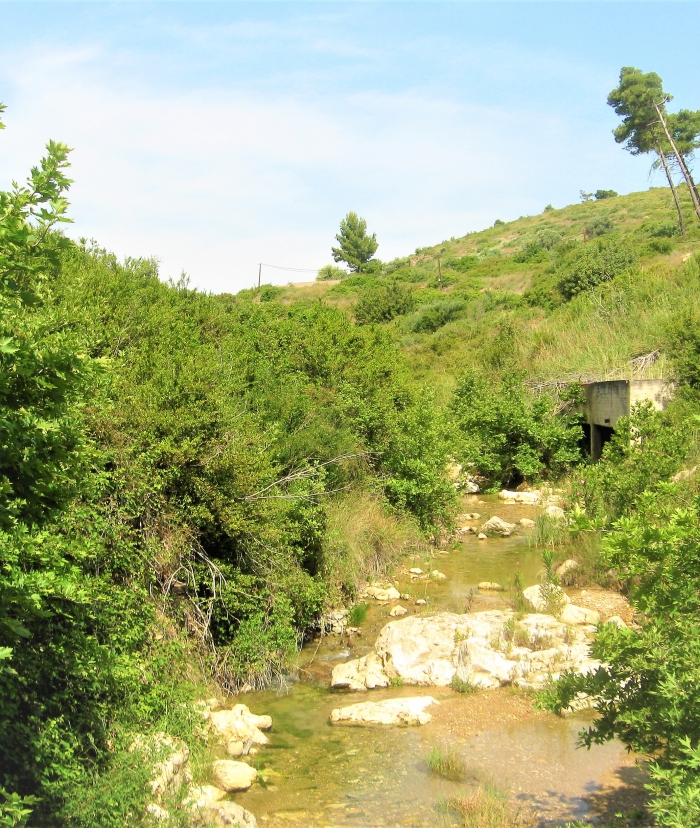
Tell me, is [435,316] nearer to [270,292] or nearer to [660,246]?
[660,246]

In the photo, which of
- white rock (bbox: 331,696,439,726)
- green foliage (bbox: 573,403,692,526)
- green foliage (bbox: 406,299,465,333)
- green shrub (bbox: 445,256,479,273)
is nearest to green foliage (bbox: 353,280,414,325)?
green foliage (bbox: 406,299,465,333)

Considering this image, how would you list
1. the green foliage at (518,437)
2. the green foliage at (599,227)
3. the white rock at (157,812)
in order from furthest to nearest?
the green foliage at (599,227), the green foliage at (518,437), the white rock at (157,812)

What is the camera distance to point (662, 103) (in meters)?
42.5

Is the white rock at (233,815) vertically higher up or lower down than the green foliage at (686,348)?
lower down

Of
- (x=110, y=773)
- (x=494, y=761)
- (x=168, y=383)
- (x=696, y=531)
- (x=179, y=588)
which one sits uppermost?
(x=168, y=383)

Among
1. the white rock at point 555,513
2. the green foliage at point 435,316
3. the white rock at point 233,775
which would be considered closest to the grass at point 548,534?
the white rock at point 555,513

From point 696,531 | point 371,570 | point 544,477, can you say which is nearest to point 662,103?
point 544,477

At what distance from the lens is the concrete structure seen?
857 inches

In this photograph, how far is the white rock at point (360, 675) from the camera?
413 inches

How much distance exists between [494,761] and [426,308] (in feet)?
146

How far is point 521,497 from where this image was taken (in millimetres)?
22844

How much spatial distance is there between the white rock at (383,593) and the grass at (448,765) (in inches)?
223

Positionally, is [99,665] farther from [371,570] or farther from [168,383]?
[371,570]

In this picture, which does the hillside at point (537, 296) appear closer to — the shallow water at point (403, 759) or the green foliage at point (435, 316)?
the green foliage at point (435, 316)
